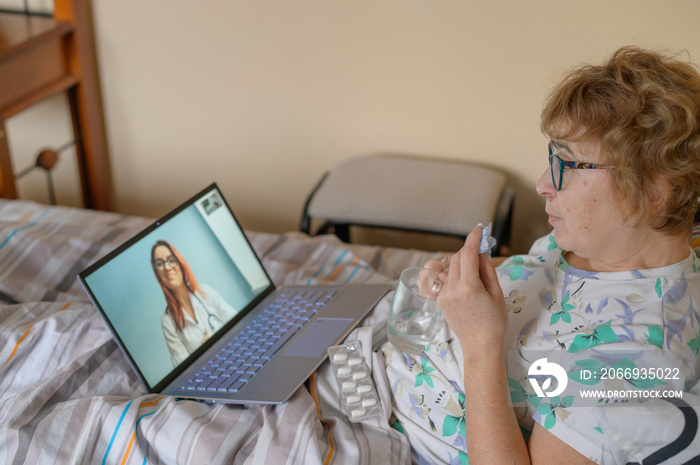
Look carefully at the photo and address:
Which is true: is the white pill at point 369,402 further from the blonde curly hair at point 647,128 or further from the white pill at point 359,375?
the blonde curly hair at point 647,128

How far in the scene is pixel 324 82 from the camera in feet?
7.32

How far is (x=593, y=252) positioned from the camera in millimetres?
1078

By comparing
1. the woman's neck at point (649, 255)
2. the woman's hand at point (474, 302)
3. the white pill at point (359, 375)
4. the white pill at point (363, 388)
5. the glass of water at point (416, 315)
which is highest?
the woman's neck at point (649, 255)

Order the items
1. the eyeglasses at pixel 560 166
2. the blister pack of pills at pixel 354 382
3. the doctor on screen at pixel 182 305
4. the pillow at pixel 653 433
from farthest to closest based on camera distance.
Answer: the doctor on screen at pixel 182 305, the blister pack of pills at pixel 354 382, the eyeglasses at pixel 560 166, the pillow at pixel 653 433

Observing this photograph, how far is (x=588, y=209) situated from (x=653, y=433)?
0.34 metres

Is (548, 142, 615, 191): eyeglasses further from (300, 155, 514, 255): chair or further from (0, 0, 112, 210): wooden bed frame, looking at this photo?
(0, 0, 112, 210): wooden bed frame

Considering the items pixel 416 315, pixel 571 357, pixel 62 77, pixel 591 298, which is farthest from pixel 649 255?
pixel 62 77

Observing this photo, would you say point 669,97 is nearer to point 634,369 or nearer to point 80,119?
point 634,369

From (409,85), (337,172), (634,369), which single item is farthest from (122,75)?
(634,369)

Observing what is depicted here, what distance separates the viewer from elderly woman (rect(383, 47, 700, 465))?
95 cm

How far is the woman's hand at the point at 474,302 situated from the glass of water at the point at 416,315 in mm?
123

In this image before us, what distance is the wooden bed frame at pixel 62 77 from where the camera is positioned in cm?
199

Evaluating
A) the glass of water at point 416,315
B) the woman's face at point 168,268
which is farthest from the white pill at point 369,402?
the woman's face at point 168,268

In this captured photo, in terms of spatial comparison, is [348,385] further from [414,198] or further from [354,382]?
[414,198]
